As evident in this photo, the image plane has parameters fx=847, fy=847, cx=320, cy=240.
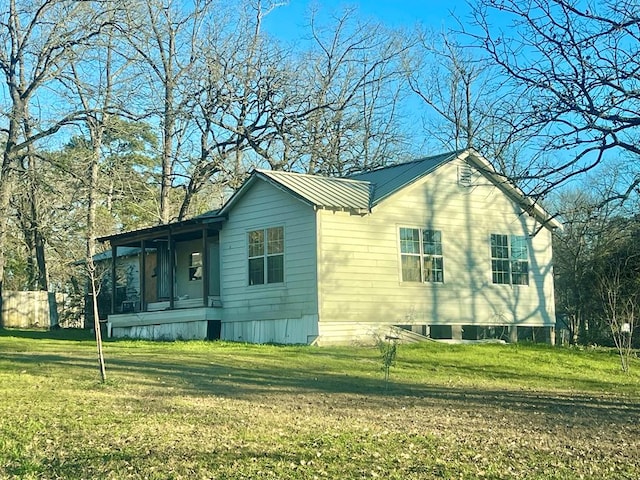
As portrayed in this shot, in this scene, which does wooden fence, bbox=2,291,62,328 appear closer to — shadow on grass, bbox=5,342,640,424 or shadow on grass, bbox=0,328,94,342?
shadow on grass, bbox=0,328,94,342

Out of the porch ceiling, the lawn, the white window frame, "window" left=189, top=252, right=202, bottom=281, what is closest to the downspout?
the porch ceiling

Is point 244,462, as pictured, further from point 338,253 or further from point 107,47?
point 107,47

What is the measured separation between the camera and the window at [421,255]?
78.3 feet

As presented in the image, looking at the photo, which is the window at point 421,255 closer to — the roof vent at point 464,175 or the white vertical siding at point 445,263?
the white vertical siding at point 445,263

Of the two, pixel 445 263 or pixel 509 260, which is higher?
pixel 509 260

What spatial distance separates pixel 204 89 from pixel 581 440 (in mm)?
28016

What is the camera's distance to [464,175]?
83.4 ft

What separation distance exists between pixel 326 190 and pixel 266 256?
246 centimetres

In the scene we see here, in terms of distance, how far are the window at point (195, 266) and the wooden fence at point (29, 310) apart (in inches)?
398

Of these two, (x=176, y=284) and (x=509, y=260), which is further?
(x=176, y=284)

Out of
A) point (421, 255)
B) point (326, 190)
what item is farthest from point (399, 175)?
point (326, 190)

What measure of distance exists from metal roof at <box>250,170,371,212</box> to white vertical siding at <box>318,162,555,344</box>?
363 millimetres

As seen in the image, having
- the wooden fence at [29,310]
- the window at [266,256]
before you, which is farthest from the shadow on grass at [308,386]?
the wooden fence at [29,310]

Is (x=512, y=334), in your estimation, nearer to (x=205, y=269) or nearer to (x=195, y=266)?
(x=205, y=269)
